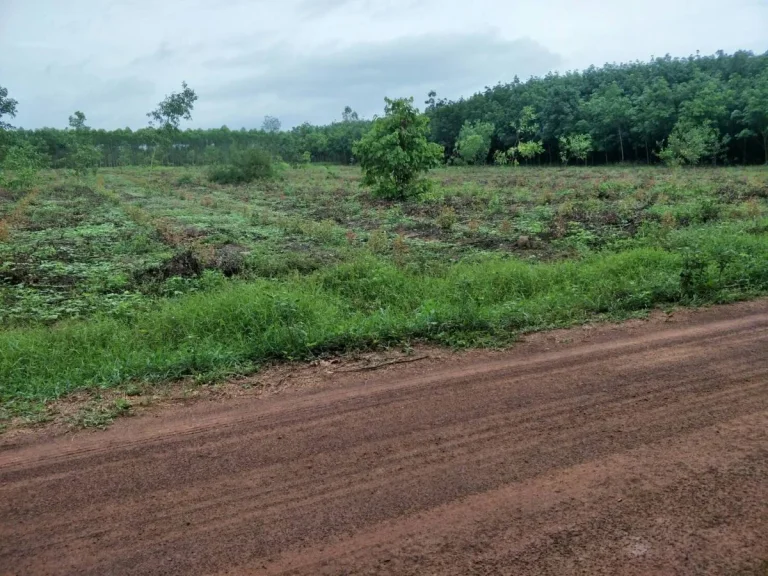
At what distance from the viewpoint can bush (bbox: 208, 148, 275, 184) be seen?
112 feet

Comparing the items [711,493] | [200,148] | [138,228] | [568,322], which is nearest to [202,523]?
[711,493]

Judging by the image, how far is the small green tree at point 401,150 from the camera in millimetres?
20594

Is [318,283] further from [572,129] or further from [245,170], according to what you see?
[572,129]

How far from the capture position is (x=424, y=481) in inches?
125

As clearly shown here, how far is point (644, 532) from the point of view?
2705mm

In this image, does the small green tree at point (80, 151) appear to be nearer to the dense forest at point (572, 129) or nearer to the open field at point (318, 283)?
the dense forest at point (572, 129)

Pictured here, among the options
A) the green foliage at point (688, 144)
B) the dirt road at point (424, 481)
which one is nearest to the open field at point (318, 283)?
the dirt road at point (424, 481)

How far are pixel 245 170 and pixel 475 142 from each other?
76.5 feet

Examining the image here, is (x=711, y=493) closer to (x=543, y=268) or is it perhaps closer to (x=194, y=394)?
(x=194, y=394)

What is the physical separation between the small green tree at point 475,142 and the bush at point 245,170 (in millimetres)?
21292

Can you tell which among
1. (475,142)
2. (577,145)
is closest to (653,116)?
(577,145)

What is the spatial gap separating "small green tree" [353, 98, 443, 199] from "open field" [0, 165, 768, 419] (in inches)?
219

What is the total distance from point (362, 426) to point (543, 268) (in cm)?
508

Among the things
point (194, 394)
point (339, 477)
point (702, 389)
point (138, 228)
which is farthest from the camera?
point (138, 228)
